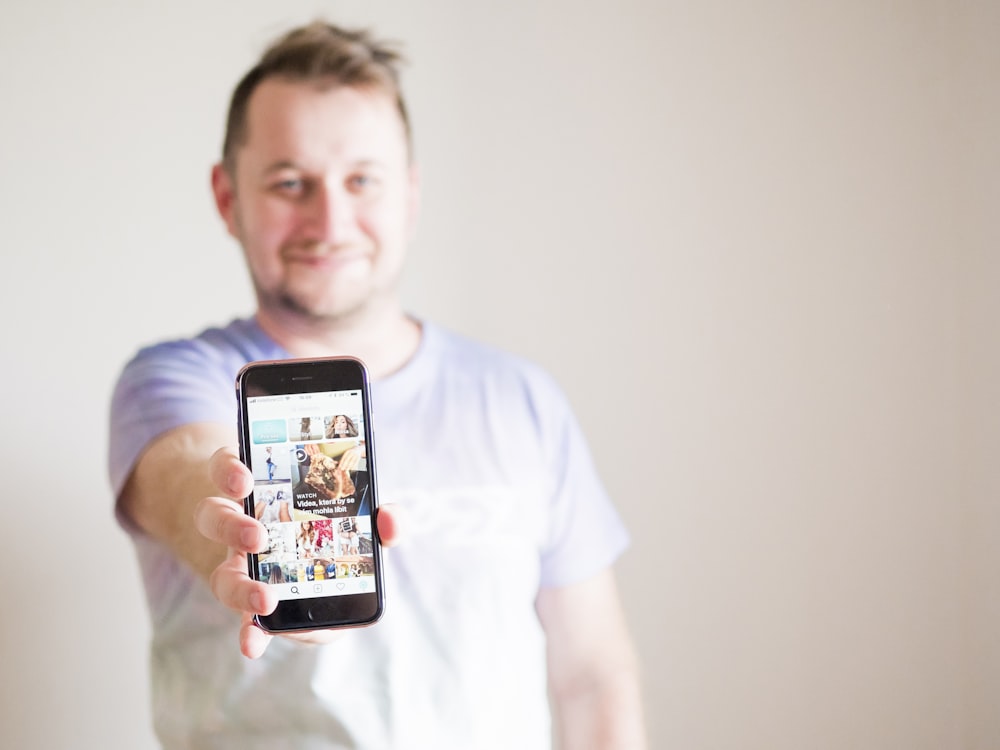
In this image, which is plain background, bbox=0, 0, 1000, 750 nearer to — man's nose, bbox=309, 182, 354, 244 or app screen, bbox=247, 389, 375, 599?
man's nose, bbox=309, 182, 354, 244

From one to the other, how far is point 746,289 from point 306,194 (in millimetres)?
640

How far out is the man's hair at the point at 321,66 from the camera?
48.0 inches

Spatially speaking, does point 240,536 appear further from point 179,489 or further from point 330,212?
point 330,212

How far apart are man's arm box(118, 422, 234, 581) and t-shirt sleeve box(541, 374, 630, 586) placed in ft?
→ 1.61

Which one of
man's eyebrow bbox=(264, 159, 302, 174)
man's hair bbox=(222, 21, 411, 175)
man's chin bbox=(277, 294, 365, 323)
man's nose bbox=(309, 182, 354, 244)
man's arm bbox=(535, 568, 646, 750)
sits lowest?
man's arm bbox=(535, 568, 646, 750)

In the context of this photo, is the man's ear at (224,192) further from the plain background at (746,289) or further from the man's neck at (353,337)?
the man's neck at (353,337)

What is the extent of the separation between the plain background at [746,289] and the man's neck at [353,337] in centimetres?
5

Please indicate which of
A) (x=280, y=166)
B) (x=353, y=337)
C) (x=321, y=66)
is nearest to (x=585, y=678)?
(x=353, y=337)

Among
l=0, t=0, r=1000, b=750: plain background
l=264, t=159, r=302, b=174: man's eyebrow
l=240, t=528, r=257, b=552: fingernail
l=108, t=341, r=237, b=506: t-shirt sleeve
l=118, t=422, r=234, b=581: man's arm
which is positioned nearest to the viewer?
l=240, t=528, r=257, b=552: fingernail

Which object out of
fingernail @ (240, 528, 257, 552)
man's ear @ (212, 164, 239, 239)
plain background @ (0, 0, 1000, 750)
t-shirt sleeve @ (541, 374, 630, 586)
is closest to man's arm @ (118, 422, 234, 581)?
fingernail @ (240, 528, 257, 552)

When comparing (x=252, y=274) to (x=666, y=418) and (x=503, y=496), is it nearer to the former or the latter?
(x=503, y=496)

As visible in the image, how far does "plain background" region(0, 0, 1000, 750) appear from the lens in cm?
131

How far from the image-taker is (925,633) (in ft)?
4.33

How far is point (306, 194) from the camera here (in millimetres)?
1211
